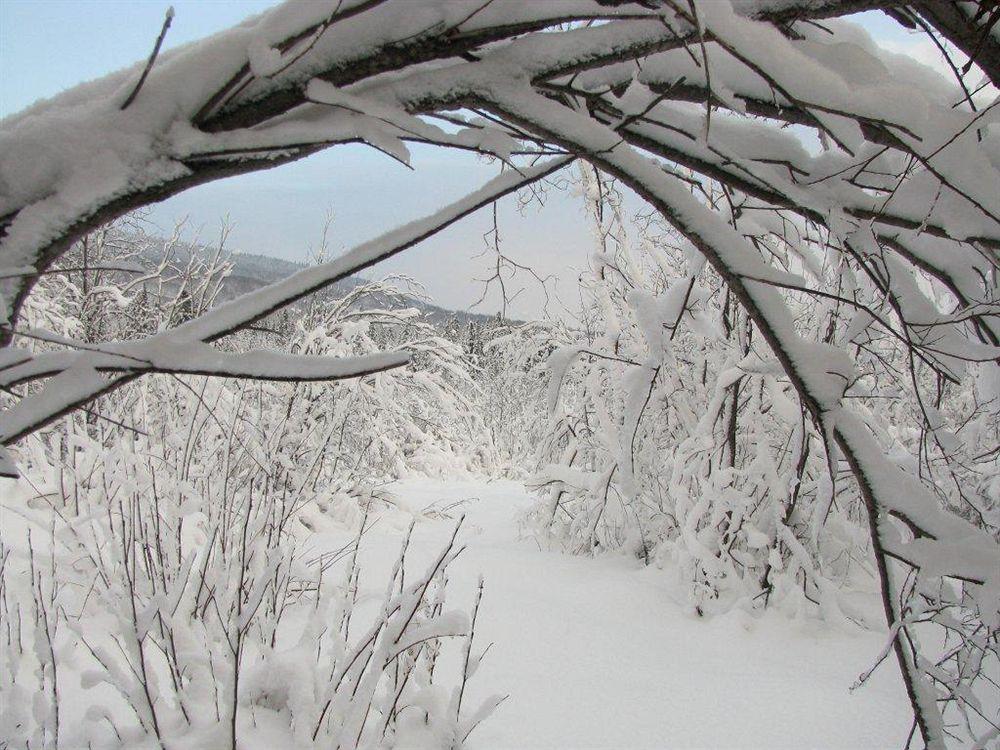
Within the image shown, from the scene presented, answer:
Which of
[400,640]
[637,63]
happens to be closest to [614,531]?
[400,640]

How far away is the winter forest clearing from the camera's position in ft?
2.28

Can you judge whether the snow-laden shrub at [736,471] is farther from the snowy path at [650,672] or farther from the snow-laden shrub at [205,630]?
the snow-laden shrub at [205,630]

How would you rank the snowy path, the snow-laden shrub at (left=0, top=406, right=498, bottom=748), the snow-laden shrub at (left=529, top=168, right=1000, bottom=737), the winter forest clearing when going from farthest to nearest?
1. the snow-laden shrub at (left=529, top=168, right=1000, bottom=737)
2. the snowy path
3. the snow-laden shrub at (left=0, top=406, right=498, bottom=748)
4. the winter forest clearing

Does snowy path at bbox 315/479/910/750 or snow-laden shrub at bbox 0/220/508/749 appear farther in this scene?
snowy path at bbox 315/479/910/750

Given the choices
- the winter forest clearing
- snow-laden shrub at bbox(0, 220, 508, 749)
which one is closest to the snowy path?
the winter forest clearing

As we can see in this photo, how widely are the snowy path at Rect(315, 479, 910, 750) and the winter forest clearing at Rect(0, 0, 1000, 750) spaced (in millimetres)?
18

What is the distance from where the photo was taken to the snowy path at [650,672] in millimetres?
2139

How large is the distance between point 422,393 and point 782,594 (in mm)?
6808

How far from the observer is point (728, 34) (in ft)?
2.25

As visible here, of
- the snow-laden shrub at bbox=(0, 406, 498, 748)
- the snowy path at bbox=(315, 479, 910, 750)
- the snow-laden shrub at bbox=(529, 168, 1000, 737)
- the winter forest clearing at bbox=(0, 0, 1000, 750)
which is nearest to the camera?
the winter forest clearing at bbox=(0, 0, 1000, 750)

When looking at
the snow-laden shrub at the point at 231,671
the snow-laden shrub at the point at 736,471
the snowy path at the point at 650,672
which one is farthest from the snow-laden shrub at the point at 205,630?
the snow-laden shrub at the point at 736,471

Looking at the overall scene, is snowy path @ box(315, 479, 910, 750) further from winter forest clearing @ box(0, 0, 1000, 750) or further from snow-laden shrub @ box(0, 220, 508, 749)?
snow-laden shrub @ box(0, 220, 508, 749)

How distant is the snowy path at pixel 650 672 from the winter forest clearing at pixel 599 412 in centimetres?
2

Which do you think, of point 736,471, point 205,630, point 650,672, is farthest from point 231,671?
point 736,471
